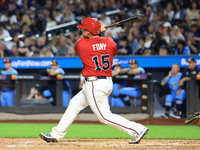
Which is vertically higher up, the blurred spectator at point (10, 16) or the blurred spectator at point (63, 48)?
the blurred spectator at point (10, 16)

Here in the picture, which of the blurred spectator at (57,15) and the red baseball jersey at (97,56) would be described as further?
the blurred spectator at (57,15)

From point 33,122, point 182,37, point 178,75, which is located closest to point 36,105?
point 33,122

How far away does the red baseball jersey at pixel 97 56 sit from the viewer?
5.99 m

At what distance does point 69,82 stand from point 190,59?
10.9ft

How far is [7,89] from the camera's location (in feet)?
38.6

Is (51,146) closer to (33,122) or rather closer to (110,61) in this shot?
(110,61)

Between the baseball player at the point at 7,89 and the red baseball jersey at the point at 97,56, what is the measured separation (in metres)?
6.10

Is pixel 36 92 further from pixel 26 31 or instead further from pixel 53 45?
pixel 26 31

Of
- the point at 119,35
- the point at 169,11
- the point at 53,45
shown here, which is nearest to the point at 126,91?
the point at 119,35

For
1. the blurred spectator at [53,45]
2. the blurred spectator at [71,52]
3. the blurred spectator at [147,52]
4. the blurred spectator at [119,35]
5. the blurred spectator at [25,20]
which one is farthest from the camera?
the blurred spectator at [25,20]

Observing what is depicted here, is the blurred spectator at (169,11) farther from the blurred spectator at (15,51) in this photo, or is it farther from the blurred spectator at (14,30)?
the blurred spectator at (14,30)

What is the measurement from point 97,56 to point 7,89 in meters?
6.34

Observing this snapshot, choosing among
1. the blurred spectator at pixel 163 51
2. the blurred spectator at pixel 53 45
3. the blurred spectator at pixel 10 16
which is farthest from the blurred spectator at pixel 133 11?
the blurred spectator at pixel 10 16

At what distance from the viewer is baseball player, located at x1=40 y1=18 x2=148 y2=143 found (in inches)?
232
